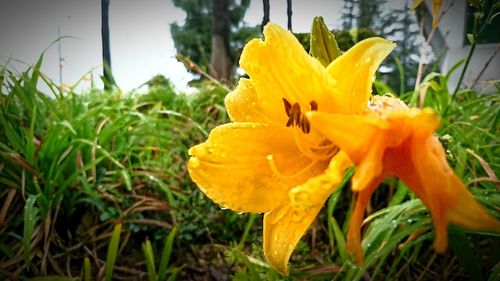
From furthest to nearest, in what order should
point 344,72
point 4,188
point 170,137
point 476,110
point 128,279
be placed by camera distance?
point 170,137 < point 476,110 < point 4,188 < point 128,279 < point 344,72

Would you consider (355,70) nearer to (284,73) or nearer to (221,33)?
(284,73)

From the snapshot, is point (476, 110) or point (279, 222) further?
point (476, 110)

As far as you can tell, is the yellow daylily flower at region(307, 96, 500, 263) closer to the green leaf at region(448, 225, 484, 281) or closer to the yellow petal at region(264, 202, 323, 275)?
the yellow petal at region(264, 202, 323, 275)

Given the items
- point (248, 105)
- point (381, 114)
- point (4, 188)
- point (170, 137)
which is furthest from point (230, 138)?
point (170, 137)

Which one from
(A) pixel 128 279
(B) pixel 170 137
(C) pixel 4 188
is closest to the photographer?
(A) pixel 128 279

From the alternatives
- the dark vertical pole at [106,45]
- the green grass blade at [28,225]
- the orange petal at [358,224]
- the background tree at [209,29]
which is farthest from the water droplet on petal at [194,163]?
the background tree at [209,29]

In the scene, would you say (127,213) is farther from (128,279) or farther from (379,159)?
(379,159)

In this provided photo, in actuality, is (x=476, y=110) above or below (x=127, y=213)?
above

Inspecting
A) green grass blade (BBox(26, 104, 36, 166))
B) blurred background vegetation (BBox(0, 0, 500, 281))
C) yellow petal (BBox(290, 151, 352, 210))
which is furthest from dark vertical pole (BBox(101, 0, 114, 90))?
yellow petal (BBox(290, 151, 352, 210))
